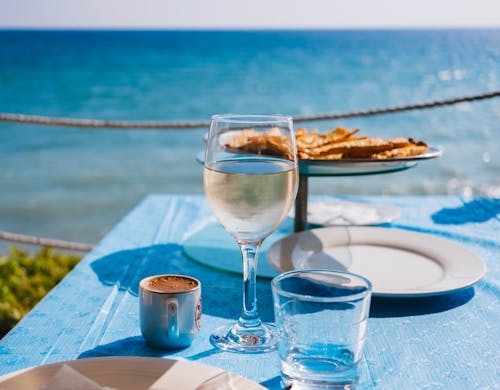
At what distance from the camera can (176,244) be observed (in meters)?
1.21

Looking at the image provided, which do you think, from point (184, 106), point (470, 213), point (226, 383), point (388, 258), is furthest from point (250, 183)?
point (184, 106)

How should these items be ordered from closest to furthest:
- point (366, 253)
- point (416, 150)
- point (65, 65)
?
1. point (366, 253)
2. point (416, 150)
3. point (65, 65)

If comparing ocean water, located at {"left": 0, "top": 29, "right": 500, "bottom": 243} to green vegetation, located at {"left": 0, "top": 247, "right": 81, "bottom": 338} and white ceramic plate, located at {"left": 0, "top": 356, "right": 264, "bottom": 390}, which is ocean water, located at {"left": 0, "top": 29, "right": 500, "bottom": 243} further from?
white ceramic plate, located at {"left": 0, "top": 356, "right": 264, "bottom": 390}

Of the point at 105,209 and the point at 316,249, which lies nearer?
the point at 316,249

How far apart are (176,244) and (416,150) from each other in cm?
48

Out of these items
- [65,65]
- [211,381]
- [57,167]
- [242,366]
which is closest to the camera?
[211,381]

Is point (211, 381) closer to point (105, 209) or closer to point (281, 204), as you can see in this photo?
point (281, 204)

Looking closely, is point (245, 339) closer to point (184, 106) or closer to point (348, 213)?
point (348, 213)

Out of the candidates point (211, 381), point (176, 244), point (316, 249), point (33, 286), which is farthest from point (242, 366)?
point (33, 286)

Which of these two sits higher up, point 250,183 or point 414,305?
point 250,183

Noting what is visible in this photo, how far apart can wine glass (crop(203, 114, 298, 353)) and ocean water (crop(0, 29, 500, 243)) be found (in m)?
7.20

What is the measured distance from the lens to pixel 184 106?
61.1ft

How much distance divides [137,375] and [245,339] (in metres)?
0.19

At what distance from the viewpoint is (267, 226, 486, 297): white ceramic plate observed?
3.02 ft
